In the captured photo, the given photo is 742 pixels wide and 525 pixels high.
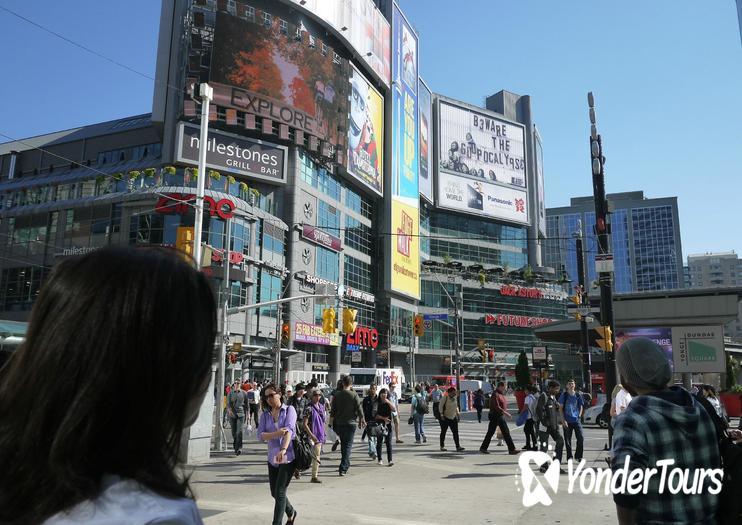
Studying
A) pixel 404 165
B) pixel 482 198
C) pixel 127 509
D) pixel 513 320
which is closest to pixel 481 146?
pixel 482 198

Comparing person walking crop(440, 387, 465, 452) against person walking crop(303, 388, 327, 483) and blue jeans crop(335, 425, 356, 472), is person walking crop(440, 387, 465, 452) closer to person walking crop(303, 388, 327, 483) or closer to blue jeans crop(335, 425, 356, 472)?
blue jeans crop(335, 425, 356, 472)

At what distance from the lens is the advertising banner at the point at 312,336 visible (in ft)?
169

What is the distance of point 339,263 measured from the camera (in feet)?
202

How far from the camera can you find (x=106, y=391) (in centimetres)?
112

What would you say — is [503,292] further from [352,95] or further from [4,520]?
[4,520]

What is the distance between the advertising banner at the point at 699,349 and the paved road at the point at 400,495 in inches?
344

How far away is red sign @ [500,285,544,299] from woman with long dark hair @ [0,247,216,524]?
88.4m

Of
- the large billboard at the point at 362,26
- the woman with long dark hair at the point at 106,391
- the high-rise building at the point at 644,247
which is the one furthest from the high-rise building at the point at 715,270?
the woman with long dark hair at the point at 106,391

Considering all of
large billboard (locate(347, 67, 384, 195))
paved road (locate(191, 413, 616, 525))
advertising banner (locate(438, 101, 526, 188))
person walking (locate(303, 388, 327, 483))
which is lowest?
paved road (locate(191, 413, 616, 525))

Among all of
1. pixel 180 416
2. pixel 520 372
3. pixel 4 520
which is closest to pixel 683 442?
pixel 180 416

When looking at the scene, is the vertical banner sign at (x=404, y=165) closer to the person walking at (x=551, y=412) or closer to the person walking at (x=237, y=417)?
the person walking at (x=237, y=417)

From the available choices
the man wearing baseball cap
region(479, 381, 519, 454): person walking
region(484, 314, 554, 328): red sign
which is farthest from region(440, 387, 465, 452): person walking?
region(484, 314, 554, 328): red sign

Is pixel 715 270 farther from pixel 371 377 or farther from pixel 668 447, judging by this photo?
pixel 668 447

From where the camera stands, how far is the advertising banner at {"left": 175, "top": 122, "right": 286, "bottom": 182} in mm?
49062
